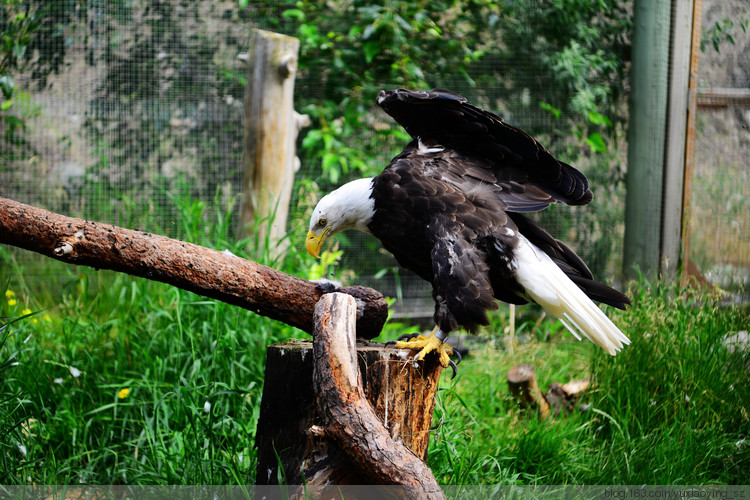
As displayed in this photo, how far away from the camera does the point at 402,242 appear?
6.39ft

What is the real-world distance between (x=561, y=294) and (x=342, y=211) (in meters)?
0.76

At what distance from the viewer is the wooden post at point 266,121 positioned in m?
3.08

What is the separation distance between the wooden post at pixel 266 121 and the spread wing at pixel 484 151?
3.87ft

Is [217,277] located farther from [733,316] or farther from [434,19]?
[434,19]

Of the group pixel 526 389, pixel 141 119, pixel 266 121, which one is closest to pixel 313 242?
pixel 526 389

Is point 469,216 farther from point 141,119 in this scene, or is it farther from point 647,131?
point 141,119

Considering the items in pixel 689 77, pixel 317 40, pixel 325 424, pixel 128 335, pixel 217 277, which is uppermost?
pixel 317 40

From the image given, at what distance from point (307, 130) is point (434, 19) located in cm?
111

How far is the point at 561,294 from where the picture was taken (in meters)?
1.87

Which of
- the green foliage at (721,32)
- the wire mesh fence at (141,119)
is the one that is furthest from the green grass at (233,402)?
the green foliage at (721,32)

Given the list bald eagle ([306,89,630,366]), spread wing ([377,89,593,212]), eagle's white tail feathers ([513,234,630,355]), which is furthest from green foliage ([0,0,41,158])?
eagle's white tail feathers ([513,234,630,355])

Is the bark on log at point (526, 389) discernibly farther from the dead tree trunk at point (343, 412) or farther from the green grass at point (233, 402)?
the dead tree trunk at point (343, 412)

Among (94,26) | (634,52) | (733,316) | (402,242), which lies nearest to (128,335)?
(402,242)

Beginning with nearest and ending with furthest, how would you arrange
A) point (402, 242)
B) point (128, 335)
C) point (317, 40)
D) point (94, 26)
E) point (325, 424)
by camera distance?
point (325, 424), point (402, 242), point (128, 335), point (94, 26), point (317, 40)
